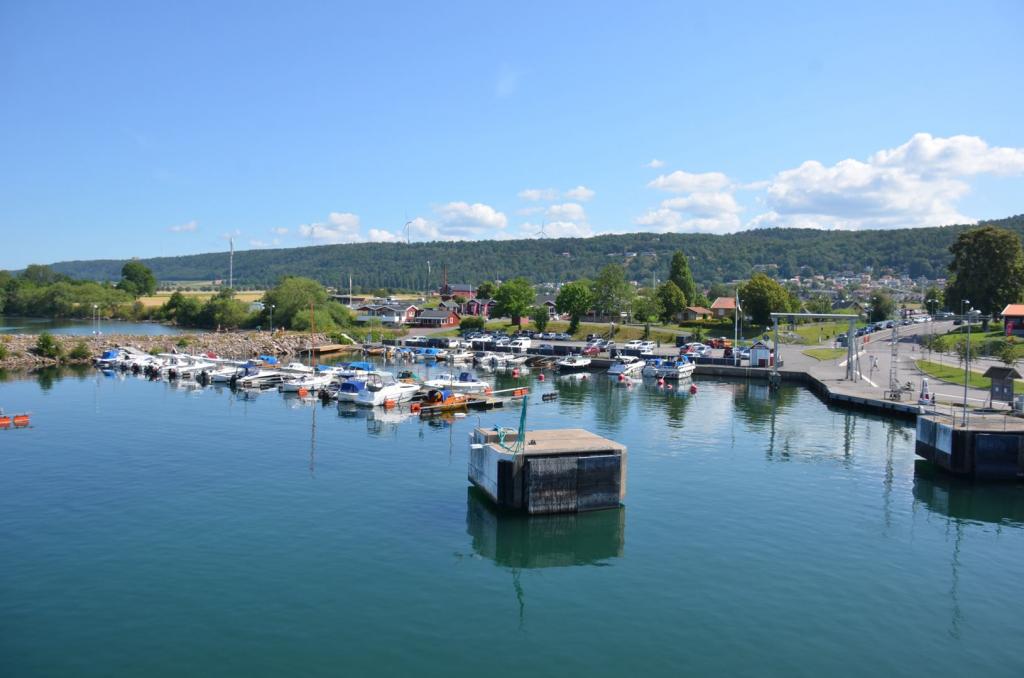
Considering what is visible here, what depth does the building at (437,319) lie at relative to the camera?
427 feet

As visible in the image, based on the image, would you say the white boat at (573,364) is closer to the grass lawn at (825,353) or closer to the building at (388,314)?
the grass lawn at (825,353)

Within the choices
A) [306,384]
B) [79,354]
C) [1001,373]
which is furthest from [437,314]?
[1001,373]

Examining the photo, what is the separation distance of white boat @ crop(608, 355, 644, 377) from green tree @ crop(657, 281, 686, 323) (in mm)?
37826

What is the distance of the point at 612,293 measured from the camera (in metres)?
117

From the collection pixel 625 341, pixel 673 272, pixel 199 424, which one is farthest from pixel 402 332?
pixel 199 424

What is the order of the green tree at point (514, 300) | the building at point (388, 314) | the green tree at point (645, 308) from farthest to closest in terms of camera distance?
the building at point (388, 314) → the green tree at point (514, 300) → the green tree at point (645, 308)

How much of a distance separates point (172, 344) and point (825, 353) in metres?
77.7

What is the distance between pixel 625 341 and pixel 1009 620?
260ft

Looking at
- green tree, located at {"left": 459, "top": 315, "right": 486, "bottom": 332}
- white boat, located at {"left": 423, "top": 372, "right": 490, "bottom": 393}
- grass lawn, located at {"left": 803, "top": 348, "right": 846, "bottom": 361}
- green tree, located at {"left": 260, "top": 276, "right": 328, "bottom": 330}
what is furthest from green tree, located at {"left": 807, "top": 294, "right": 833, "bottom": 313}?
white boat, located at {"left": 423, "top": 372, "right": 490, "bottom": 393}

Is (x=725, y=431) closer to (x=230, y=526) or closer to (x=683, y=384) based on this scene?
(x=683, y=384)

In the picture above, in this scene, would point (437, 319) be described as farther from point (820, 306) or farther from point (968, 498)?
point (968, 498)

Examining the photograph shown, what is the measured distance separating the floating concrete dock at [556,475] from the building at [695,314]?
3670 inches

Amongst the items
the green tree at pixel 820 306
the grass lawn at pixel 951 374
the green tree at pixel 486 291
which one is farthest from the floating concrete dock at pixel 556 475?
the green tree at pixel 820 306

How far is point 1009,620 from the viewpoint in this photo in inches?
830
